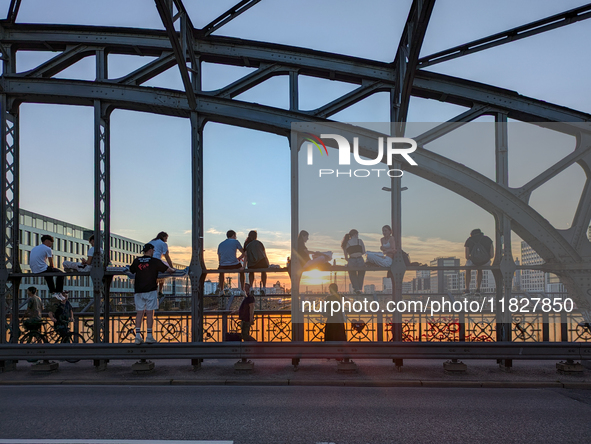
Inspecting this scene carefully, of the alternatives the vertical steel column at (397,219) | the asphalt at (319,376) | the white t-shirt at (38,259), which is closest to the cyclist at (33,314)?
the white t-shirt at (38,259)

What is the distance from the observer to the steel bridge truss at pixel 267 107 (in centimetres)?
1032

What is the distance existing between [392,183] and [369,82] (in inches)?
98.5

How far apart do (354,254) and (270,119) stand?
12.1 ft

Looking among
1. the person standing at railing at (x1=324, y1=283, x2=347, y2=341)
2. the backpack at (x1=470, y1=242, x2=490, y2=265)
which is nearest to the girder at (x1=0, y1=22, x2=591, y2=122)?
the backpack at (x1=470, y1=242, x2=490, y2=265)

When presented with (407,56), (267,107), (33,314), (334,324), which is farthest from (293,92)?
(33,314)

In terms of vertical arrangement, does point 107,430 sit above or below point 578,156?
below

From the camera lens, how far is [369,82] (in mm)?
11031

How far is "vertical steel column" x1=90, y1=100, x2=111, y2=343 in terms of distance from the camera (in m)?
10.4

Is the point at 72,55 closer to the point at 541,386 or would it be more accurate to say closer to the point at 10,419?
the point at 10,419

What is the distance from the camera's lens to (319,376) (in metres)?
8.88

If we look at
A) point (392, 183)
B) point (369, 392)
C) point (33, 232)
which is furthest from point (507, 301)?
point (33, 232)

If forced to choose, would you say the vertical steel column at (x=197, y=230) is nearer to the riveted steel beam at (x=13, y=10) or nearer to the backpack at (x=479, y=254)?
the riveted steel beam at (x=13, y=10)

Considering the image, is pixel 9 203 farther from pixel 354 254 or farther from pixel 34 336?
pixel 354 254

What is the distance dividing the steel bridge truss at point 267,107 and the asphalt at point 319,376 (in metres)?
0.82
